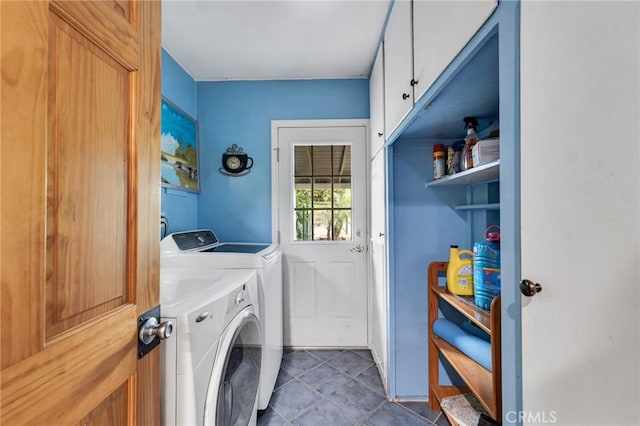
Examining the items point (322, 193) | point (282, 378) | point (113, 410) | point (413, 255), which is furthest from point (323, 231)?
point (113, 410)

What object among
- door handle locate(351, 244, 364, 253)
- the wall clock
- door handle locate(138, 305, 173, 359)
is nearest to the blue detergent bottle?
door handle locate(138, 305, 173, 359)

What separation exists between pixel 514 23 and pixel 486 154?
55cm

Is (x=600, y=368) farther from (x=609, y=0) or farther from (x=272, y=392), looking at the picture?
(x=272, y=392)

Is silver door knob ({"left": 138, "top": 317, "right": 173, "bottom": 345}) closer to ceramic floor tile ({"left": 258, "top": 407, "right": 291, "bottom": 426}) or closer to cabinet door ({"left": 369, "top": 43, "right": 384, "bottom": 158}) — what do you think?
ceramic floor tile ({"left": 258, "top": 407, "right": 291, "bottom": 426})

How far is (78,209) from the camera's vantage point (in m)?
0.49

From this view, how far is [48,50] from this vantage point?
43 cm

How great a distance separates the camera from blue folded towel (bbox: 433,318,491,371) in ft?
3.66

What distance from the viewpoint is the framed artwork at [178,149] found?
6.08 ft

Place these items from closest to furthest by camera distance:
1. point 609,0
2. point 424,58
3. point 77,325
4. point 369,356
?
point 609,0 → point 77,325 → point 424,58 → point 369,356

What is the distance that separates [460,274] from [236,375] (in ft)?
3.82

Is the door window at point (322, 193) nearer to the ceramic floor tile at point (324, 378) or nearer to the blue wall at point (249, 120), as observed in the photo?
the blue wall at point (249, 120)

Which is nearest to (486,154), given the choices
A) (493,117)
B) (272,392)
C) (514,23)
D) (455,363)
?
(493,117)

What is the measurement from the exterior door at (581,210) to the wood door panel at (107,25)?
0.86 metres

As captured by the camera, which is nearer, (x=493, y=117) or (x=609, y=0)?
(x=609, y=0)
